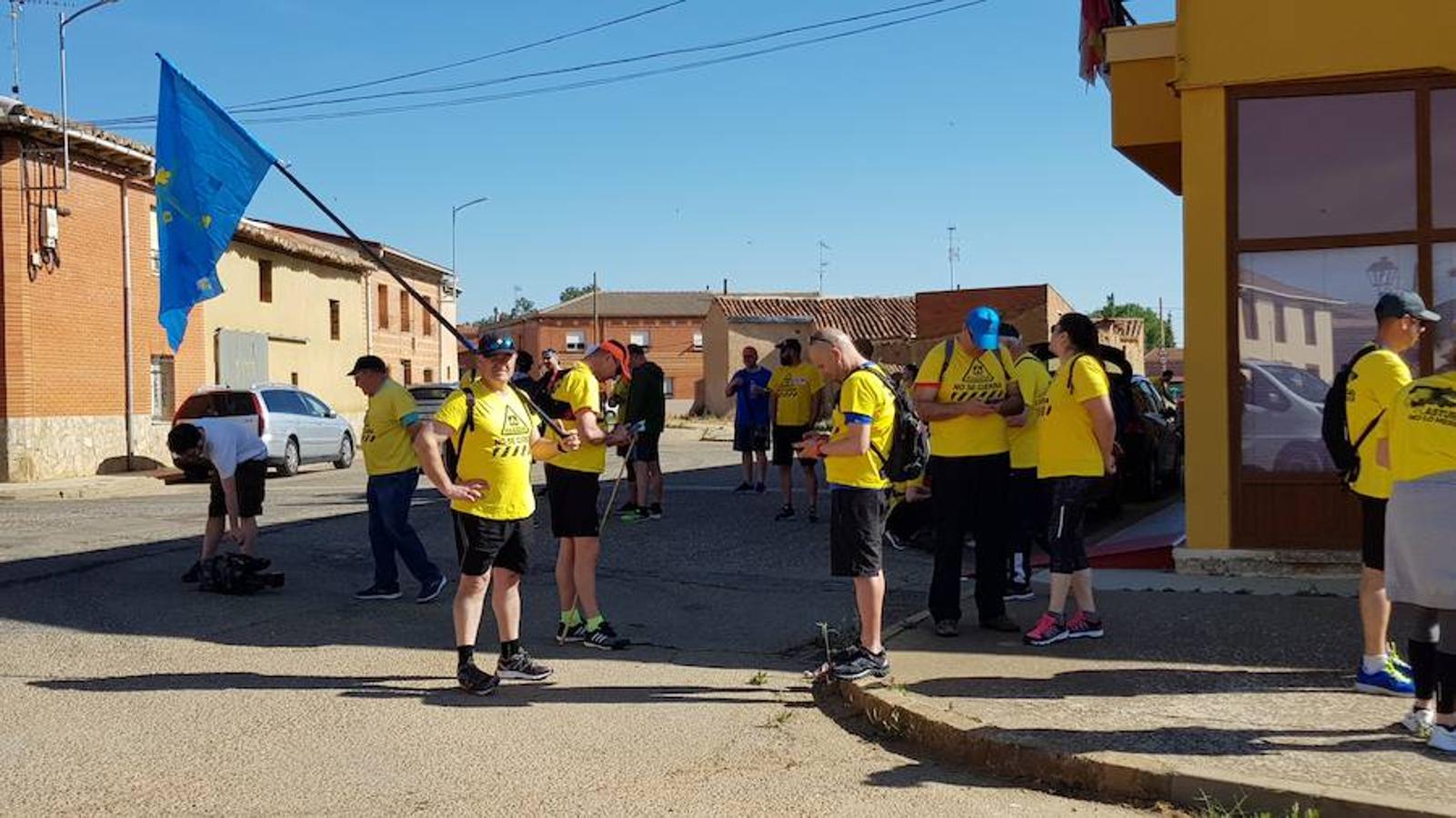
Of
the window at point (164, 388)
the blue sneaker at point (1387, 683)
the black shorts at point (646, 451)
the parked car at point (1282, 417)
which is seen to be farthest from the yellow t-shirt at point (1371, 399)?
the window at point (164, 388)

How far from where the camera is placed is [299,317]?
3309cm

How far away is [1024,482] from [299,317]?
27754 mm

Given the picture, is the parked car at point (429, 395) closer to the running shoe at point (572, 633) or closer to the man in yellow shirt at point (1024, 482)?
the man in yellow shirt at point (1024, 482)

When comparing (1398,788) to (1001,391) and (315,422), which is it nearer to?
(1001,391)

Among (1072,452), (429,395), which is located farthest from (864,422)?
(429,395)

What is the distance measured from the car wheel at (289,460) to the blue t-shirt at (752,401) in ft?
34.6

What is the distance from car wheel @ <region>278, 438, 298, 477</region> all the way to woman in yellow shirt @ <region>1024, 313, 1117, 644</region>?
18028mm

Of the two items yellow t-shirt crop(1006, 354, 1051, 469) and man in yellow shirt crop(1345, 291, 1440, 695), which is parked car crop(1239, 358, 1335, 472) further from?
man in yellow shirt crop(1345, 291, 1440, 695)

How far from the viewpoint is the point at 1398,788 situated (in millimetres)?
4598

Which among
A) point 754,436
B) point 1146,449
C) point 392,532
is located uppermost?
point 754,436

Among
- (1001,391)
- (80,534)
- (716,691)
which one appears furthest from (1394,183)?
(80,534)

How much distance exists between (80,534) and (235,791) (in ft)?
30.5

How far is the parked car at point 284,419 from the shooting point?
835 inches

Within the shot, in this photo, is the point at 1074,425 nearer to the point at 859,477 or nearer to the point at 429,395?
the point at 859,477
